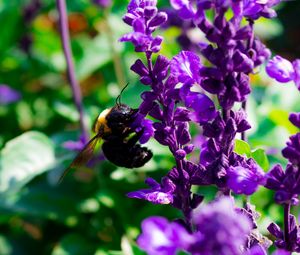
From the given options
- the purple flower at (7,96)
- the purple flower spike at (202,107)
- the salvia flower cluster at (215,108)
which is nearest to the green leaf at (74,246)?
the purple flower at (7,96)

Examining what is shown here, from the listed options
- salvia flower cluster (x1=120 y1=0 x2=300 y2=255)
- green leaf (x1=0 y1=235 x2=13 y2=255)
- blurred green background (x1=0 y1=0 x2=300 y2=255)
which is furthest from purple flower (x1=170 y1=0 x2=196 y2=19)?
green leaf (x1=0 y1=235 x2=13 y2=255)

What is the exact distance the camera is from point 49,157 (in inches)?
101

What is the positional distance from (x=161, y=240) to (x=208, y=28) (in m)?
0.45

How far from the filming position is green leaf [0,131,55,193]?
7.66 ft

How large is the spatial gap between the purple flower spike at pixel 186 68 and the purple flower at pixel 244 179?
214 mm

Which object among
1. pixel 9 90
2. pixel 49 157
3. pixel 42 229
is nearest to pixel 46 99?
pixel 9 90

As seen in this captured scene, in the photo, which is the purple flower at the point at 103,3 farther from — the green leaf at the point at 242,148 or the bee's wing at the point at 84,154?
the green leaf at the point at 242,148

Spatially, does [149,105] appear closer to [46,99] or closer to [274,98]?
[274,98]

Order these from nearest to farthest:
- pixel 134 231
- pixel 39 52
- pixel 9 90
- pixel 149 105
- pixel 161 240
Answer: pixel 161 240
pixel 149 105
pixel 134 231
pixel 9 90
pixel 39 52

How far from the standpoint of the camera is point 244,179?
1168 mm

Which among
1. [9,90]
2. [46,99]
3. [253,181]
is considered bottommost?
[46,99]

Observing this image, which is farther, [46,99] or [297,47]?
[297,47]

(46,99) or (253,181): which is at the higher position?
(253,181)

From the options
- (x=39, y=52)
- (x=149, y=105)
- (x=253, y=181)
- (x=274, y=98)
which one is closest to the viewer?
(x=253, y=181)
